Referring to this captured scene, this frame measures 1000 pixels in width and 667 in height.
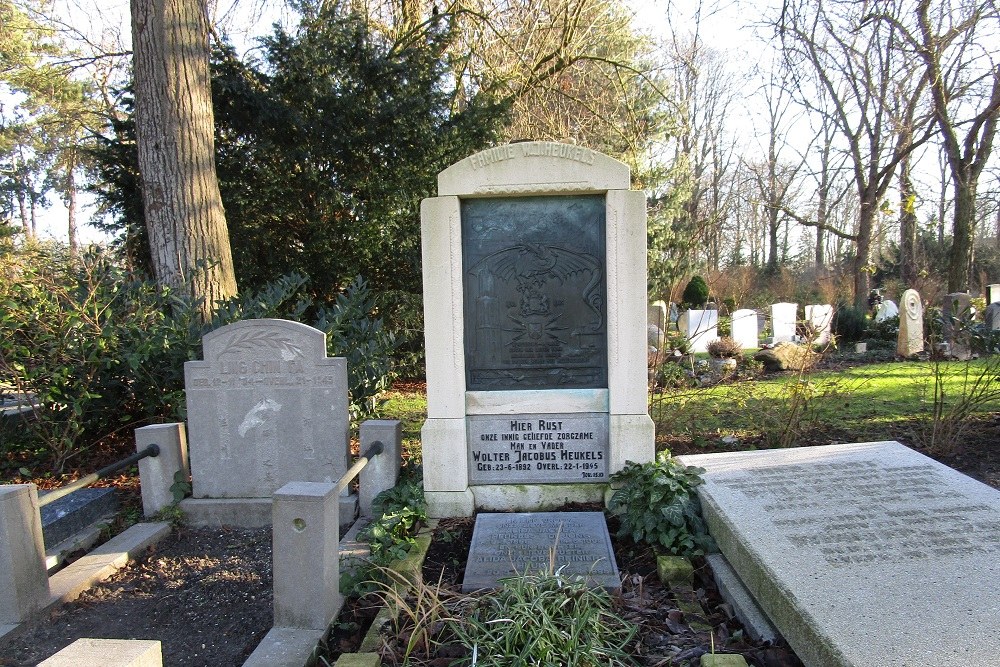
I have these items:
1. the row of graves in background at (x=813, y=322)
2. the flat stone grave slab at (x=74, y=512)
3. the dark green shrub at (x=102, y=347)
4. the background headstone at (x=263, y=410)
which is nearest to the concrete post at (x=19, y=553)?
the flat stone grave slab at (x=74, y=512)

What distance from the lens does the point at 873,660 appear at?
2.22m

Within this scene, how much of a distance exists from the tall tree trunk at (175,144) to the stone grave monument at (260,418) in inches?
101

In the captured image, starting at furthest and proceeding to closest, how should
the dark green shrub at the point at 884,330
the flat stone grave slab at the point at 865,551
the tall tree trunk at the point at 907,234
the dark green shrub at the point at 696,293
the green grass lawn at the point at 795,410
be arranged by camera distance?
the dark green shrub at the point at 696,293
the tall tree trunk at the point at 907,234
the dark green shrub at the point at 884,330
the green grass lawn at the point at 795,410
the flat stone grave slab at the point at 865,551

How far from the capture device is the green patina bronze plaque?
14.8 ft

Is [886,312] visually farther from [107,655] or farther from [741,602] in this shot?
[107,655]

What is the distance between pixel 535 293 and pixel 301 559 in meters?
2.41

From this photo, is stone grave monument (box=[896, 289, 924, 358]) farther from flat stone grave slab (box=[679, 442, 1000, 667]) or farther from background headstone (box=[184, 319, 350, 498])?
background headstone (box=[184, 319, 350, 498])

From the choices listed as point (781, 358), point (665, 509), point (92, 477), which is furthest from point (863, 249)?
point (92, 477)

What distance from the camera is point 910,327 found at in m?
14.0

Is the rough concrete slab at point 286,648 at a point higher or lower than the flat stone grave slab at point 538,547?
lower

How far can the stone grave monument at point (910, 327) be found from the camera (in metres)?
13.9

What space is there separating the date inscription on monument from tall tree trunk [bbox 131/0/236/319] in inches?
167

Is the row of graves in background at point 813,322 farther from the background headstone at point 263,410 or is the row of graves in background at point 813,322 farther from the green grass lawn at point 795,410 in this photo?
the background headstone at point 263,410

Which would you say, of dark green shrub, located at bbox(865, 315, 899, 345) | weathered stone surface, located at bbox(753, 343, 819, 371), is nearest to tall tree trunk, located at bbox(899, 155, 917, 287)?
dark green shrub, located at bbox(865, 315, 899, 345)
